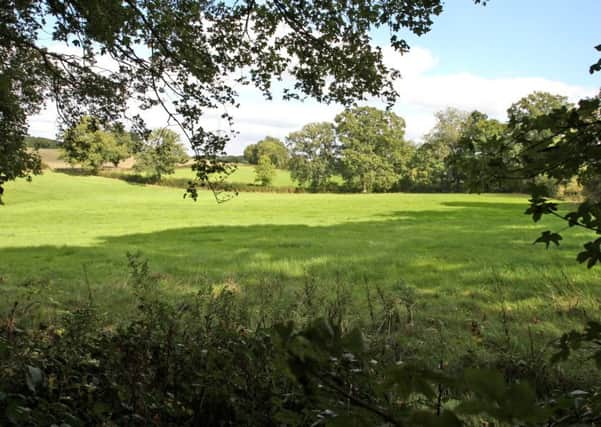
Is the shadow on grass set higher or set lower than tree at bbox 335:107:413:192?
lower

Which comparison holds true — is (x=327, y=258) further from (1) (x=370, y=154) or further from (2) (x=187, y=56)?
(1) (x=370, y=154)

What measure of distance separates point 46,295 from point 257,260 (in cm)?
650

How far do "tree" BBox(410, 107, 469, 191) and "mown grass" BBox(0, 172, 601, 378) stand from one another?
1973 inches

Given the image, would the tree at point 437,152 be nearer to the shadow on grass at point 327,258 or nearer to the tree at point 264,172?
the tree at point 264,172

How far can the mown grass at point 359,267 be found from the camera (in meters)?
7.34

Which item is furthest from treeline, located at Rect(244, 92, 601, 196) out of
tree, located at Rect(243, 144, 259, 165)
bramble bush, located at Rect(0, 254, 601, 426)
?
bramble bush, located at Rect(0, 254, 601, 426)

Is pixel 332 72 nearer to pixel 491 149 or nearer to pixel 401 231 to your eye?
→ pixel 491 149

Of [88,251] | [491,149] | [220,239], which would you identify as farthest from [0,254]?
[491,149]

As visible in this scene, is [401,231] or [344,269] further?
[401,231]

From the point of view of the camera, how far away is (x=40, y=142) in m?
8.28

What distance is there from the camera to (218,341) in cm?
392

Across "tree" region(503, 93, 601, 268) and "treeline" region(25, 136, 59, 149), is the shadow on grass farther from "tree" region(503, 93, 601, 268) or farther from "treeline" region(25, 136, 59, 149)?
"tree" region(503, 93, 601, 268)

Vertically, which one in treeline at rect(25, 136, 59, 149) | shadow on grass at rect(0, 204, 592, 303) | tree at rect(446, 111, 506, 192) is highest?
treeline at rect(25, 136, 59, 149)

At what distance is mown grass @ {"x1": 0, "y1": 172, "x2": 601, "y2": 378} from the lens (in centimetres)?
734
